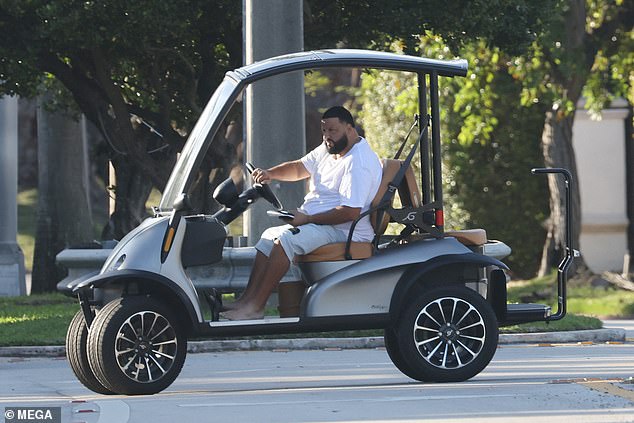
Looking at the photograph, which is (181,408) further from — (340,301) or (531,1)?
(531,1)

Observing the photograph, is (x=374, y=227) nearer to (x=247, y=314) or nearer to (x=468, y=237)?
(x=468, y=237)

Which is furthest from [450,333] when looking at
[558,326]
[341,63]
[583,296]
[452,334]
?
[583,296]

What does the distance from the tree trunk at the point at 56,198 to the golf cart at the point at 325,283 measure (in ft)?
47.9

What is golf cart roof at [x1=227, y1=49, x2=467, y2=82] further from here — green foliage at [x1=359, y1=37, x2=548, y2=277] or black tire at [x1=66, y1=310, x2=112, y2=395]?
green foliage at [x1=359, y1=37, x2=548, y2=277]

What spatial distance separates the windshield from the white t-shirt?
0.77 meters

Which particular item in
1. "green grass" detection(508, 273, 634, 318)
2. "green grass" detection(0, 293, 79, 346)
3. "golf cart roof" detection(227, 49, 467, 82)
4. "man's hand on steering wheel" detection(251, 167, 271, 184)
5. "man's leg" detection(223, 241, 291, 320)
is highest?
"golf cart roof" detection(227, 49, 467, 82)

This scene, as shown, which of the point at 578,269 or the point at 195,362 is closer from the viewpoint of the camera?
the point at 195,362

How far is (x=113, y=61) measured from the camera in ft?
64.0

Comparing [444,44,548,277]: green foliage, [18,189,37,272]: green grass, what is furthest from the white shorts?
[18,189,37,272]: green grass

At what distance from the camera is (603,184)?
27406mm

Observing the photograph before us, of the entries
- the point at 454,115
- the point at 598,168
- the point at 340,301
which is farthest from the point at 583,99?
the point at 340,301

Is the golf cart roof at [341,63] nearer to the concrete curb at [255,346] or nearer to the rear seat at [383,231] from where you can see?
the rear seat at [383,231]

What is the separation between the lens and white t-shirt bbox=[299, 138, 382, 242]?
10320 millimetres

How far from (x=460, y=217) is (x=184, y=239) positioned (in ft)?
52.7
